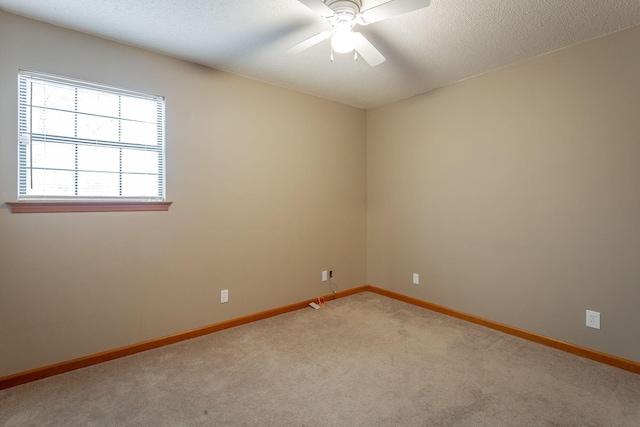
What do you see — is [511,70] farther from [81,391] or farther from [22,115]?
[81,391]

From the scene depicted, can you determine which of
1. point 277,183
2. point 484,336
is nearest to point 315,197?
point 277,183

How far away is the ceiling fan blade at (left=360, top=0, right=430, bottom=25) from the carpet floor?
7.16 feet

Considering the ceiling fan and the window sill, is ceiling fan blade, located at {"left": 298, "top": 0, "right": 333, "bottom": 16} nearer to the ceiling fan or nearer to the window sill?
the ceiling fan

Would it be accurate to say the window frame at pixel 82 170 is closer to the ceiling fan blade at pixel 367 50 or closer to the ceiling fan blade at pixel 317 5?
the ceiling fan blade at pixel 317 5

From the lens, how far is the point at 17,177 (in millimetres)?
2059

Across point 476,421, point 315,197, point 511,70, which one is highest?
point 511,70

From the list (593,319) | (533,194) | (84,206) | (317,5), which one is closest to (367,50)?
(317,5)

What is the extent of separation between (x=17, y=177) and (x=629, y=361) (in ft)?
14.4

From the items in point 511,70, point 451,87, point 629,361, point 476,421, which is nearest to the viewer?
point 476,421

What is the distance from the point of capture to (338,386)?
2.04 metres

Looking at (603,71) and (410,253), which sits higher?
(603,71)

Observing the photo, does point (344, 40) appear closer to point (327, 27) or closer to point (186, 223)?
point (327, 27)

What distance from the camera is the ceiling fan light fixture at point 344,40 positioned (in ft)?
6.14

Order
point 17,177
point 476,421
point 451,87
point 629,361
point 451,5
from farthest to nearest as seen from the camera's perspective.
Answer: point 451,87 < point 629,361 < point 17,177 < point 451,5 < point 476,421
